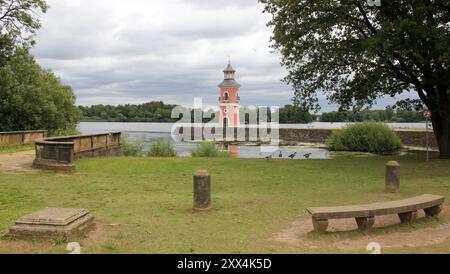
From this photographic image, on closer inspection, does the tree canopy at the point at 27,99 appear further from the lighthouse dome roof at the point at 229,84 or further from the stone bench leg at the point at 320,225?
the lighthouse dome roof at the point at 229,84

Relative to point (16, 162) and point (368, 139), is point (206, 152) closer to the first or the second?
point (16, 162)

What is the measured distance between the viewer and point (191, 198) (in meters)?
12.1

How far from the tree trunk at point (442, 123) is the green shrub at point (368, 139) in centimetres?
2207

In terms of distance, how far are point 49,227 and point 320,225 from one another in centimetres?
438

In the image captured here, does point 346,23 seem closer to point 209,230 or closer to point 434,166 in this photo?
point 434,166

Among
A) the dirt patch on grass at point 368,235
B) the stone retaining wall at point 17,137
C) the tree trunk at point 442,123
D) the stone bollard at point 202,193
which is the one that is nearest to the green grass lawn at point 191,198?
the dirt patch on grass at point 368,235

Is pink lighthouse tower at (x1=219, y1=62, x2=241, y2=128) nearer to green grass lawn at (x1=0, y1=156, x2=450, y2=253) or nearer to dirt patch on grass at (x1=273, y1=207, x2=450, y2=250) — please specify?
green grass lawn at (x1=0, y1=156, x2=450, y2=253)

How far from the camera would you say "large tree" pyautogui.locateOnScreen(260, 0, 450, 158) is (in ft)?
63.8

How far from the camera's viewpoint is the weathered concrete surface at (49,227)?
24.1ft

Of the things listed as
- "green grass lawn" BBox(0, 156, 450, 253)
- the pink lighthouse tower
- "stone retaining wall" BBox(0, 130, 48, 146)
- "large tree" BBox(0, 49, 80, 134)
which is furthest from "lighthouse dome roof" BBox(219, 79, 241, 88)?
"green grass lawn" BBox(0, 156, 450, 253)

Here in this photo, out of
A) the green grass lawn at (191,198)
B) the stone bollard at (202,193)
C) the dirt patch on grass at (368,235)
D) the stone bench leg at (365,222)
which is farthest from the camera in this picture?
the stone bollard at (202,193)

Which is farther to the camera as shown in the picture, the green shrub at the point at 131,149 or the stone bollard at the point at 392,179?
the green shrub at the point at 131,149

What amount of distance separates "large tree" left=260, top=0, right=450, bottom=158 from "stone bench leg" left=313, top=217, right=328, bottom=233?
12780 mm
